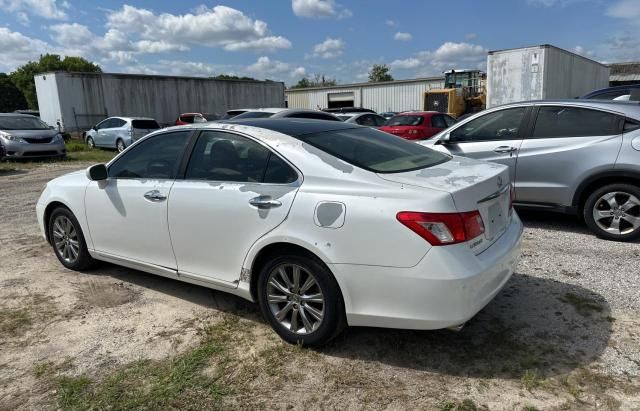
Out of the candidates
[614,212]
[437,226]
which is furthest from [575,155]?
[437,226]

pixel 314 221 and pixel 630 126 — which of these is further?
pixel 630 126

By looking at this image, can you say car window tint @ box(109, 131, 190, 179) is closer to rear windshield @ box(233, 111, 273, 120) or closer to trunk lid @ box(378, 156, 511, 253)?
trunk lid @ box(378, 156, 511, 253)

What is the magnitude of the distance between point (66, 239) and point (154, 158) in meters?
1.57

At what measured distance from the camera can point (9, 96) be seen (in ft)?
222

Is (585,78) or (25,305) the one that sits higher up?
(585,78)

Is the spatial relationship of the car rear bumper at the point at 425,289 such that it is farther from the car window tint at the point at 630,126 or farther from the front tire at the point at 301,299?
the car window tint at the point at 630,126

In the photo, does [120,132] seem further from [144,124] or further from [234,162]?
[234,162]

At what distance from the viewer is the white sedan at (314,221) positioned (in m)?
2.82

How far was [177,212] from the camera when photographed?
380 cm

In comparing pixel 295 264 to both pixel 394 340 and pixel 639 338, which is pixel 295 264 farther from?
pixel 639 338

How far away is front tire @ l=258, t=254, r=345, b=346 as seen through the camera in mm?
3092

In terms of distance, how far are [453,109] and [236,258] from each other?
24968 millimetres

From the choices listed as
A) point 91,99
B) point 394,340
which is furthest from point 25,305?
point 91,99

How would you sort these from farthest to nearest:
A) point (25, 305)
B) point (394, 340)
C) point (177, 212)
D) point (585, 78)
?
point (585, 78), point (25, 305), point (177, 212), point (394, 340)
